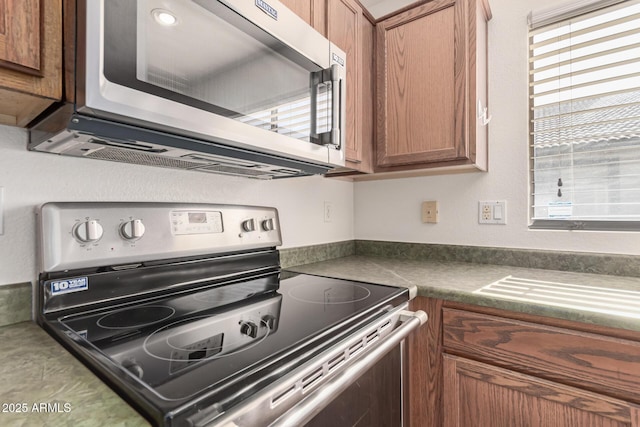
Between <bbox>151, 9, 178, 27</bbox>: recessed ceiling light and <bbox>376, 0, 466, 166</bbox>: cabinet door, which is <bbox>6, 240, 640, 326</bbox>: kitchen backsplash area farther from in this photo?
<bbox>151, 9, 178, 27</bbox>: recessed ceiling light

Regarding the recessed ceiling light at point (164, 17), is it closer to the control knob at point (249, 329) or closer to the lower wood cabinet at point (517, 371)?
the control knob at point (249, 329)

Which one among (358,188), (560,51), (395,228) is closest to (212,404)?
(395,228)

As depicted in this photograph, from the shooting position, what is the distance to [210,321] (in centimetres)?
76

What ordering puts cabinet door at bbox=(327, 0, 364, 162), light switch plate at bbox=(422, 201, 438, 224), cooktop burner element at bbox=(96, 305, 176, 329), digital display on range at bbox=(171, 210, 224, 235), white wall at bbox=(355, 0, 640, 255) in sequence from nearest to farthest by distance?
cooktop burner element at bbox=(96, 305, 176, 329)
digital display on range at bbox=(171, 210, 224, 235)
cabinet door at bbox=(327, 0, 364, 162)
white wall at bbox=(355, 0, 640, 255)
light switch plate at bbox=(422, 201, 438, 224)

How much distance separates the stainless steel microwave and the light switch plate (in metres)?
0.78

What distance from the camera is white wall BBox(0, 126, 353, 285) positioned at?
0.76 meters

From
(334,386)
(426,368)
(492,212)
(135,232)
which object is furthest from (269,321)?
(492,212)

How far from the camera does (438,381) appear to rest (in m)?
1.08

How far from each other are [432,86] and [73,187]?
1321mm

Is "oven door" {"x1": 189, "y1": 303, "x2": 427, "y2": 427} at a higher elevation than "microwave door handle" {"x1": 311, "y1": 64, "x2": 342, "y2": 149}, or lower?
lower

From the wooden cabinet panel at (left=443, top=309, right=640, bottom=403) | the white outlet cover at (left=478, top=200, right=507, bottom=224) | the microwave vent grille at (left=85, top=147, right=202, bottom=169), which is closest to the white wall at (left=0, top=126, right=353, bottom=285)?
the microwave vent grille at (left=85, top=147, right=202, bottom=169)

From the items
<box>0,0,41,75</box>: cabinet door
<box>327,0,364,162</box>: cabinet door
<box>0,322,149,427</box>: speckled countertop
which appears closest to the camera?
<box>0,322,149,427</box>: speckled countertop

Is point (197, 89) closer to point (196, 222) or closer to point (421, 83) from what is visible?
point (196, 222)

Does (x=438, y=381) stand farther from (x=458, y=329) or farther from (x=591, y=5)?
(x=591, y=5)
